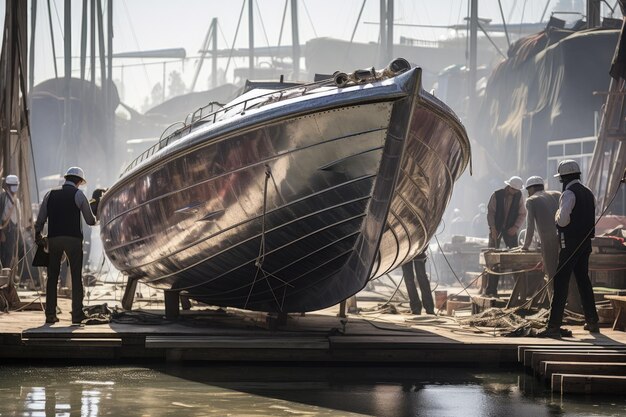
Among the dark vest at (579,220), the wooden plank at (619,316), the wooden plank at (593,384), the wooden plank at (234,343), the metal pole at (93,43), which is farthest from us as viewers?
the metal pole at (93,43)

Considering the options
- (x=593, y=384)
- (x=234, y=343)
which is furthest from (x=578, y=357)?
(x=234, y=343)

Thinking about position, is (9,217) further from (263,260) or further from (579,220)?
(579,220)

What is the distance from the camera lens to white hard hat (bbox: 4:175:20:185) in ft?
50.1

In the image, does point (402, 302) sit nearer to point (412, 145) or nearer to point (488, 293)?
point (488, 293)

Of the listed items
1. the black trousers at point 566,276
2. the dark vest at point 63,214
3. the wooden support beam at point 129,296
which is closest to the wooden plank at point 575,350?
the black trousers at point 566,276

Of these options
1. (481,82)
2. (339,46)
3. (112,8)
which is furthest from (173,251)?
(339,46)

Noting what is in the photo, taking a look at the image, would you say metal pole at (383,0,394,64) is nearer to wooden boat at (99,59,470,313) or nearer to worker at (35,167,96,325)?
wooden boat at (99,59,470,313)

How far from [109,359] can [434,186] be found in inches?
136

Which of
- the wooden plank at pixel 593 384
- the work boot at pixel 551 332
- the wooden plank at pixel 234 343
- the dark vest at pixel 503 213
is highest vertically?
the dark vest at pixel 503 213

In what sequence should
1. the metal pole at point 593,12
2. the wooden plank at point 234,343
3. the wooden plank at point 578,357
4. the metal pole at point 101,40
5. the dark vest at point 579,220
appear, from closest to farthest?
the wooden plank at point 578,357, the wooden plank at point 234,343, the dark vest at point 579,220, the metal pole at point 593,12, the metal pole at point 101,40

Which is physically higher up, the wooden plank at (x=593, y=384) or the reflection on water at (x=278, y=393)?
the wooden plank at (x=593, y=384)

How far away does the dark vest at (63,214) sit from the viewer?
11.5m

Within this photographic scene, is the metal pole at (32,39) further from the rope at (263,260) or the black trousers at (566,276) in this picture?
the black trousers at (566,276)

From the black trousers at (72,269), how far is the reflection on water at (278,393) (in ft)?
4.47
